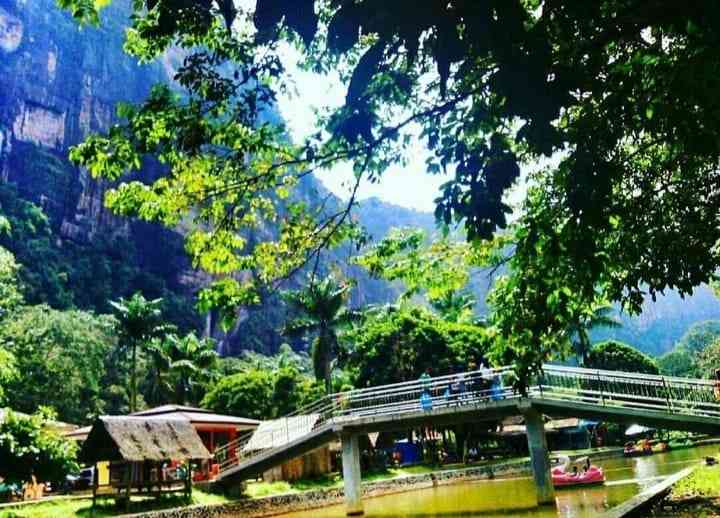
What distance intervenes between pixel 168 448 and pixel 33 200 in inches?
2286

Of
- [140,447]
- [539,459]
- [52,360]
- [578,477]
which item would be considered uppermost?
[52,360]

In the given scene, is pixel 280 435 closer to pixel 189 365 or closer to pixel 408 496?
pixel 408 496

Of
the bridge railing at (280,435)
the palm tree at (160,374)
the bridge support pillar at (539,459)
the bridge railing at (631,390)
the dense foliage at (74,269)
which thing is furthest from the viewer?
the dense foliage at (74,269)

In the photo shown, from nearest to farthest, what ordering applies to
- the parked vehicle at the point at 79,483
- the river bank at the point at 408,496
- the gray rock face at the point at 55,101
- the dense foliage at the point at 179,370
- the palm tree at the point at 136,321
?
the river bank at the point at 408,496 → the parked vehicle at the point at 79,483 → the palm tree at the point at 136,321 → the dense foliage at the point at 179,370 → the gray rock face at the point at 55,101

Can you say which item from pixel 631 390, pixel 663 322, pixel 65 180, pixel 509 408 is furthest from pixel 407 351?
pixel 663 322

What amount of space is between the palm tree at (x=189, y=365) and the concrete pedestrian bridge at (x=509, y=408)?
21.8 metres

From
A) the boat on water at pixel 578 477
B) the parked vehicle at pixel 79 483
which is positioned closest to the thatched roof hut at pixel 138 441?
the parked vehicle at pixel 79 483

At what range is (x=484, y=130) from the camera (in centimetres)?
516

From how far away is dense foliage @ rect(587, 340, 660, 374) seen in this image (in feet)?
164

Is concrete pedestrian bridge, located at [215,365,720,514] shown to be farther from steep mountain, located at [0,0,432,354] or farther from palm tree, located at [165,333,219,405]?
steep mountain, located at [0,0,432,354]

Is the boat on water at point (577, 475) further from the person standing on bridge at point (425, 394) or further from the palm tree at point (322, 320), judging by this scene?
the palm tree at point (322, 320)

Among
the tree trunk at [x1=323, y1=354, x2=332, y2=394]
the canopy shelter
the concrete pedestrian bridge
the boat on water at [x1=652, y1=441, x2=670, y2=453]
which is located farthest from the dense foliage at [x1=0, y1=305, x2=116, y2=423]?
the boat on water at [x1=652, y1=441, x2=670, y2=453]

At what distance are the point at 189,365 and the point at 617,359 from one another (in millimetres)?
32145

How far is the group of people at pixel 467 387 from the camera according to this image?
63.2 feet
